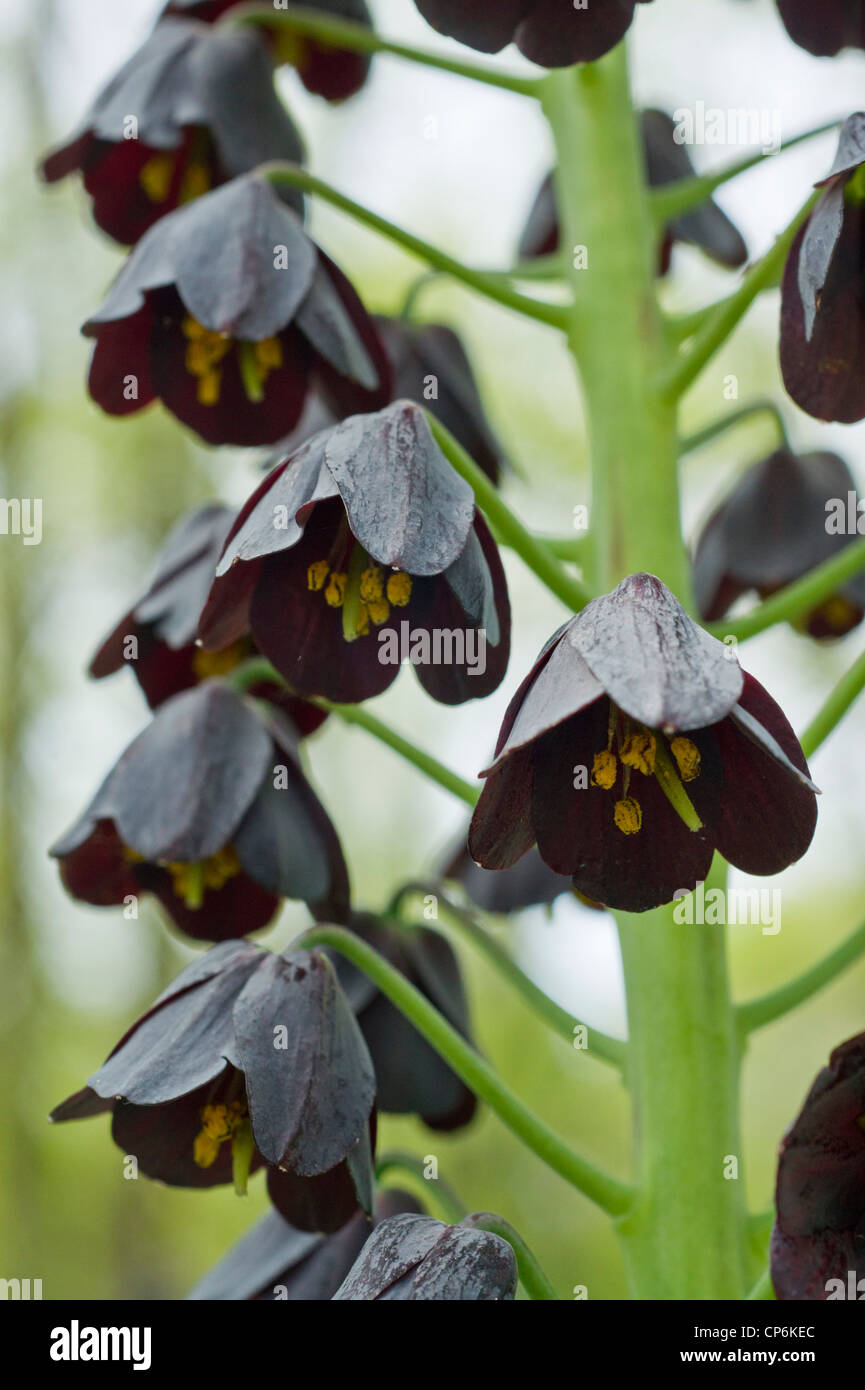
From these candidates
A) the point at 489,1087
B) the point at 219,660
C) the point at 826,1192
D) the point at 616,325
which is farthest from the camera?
the point at 219,660

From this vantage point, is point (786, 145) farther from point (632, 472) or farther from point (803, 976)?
point (803, 976)

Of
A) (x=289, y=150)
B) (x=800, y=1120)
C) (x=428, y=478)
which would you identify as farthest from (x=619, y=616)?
(x=289, y=150)

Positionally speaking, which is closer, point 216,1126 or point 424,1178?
point 216,1126

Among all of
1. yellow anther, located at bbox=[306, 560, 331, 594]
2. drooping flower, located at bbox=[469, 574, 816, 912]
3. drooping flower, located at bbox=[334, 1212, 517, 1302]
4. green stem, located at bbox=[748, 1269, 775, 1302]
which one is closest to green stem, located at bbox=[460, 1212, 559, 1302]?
drooping flower, located at bbox=[334, 1212, 517, 1302]

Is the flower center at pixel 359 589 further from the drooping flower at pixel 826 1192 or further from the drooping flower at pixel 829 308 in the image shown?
the drooping flower at pixel 826 1192

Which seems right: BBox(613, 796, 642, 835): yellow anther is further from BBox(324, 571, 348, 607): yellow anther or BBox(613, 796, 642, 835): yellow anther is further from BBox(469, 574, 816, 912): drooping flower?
BBox(324, 571, 348, 607): yellow anther

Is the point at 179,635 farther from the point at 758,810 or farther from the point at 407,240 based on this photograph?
the point at 758,810

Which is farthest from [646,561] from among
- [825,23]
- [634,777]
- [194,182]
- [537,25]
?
[194,182]
